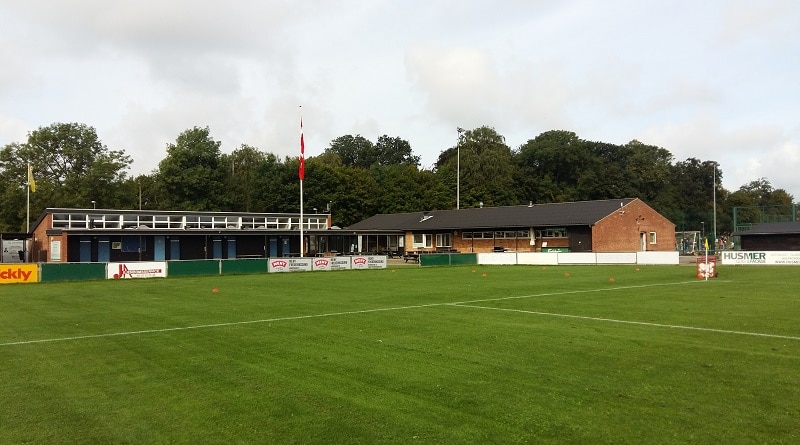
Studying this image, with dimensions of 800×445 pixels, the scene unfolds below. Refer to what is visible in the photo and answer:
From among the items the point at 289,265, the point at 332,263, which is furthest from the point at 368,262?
the point at 289,265

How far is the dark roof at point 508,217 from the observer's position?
54769 mm

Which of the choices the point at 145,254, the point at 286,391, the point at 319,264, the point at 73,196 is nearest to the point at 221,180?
the point at 73,196

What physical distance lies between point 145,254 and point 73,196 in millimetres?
30449

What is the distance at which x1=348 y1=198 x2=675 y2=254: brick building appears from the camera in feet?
176

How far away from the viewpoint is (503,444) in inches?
238

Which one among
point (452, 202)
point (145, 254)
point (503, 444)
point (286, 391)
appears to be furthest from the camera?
point (452, 202)

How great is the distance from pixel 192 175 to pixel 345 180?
2004 cm

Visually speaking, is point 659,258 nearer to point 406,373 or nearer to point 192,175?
point 406,373

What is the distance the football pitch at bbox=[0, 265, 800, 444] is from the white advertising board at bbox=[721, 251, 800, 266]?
25.7m

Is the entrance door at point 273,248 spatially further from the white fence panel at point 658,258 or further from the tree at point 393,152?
the tree at point 393,152

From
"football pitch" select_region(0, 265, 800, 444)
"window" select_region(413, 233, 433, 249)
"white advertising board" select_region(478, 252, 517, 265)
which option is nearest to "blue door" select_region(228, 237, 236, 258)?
"window" select_region(413, 233, 433, 249)

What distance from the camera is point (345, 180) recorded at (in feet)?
266

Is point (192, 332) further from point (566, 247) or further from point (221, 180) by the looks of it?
point (221, 180)

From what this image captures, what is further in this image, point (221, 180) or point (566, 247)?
point (221, 180)
